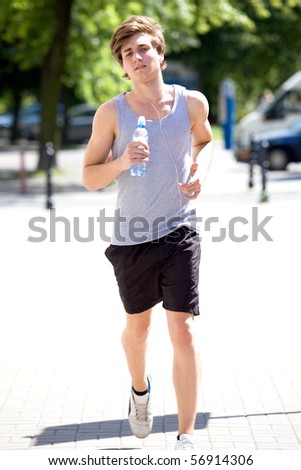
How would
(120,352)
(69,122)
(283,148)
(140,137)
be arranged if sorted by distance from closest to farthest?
(140,137), (120,352), (283,148), (69,122)

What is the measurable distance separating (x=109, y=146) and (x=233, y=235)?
8.27 meters

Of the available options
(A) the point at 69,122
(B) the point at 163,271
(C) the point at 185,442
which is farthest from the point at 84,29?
(C) the point at 185,442

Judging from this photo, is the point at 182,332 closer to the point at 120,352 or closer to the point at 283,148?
the point at 120,352

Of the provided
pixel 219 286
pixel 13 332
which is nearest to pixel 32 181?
pixel 219 286

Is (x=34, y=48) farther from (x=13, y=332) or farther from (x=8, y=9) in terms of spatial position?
(x=13, y=332)

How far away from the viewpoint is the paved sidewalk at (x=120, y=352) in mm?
5105

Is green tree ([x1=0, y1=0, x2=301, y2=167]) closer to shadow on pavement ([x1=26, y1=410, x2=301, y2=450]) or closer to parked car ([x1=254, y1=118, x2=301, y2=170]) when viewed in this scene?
parked car ([x1=254, y1=118, x2=301, y2=170])

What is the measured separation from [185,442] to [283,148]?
67.1 feet

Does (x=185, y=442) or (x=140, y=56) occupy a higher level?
(x=140, y=56)

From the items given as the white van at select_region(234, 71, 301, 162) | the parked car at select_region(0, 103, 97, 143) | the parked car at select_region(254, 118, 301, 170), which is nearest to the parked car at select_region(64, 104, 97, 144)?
the parked car at select_region(0, 103, 97, 143)

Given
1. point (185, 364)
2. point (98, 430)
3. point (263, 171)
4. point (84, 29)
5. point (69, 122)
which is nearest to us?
point (185, 364)

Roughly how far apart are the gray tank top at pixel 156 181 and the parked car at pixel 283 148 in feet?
65.5

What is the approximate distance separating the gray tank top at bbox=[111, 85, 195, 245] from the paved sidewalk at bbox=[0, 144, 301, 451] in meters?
1.03

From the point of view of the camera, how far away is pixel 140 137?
14.6ft
